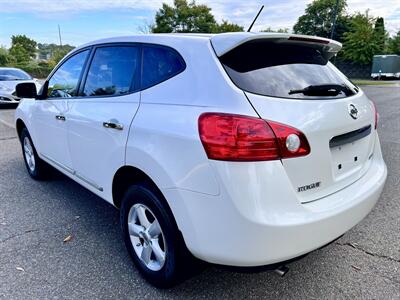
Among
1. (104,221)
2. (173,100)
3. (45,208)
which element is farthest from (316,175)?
(45,208)

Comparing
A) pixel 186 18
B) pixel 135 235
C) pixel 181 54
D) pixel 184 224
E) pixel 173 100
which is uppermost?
pixel 186 18

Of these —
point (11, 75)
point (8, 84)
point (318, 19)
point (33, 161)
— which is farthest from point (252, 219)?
point (318, 19)

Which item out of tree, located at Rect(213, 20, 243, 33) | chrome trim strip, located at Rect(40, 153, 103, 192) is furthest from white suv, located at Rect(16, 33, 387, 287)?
tree, located at Rect(213, 20, 243, 33)

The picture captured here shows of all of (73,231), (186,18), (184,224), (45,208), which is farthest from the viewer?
(186,18)

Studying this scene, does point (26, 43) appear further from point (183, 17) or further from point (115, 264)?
point (115, 264)

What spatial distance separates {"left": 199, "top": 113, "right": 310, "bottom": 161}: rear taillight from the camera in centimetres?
182

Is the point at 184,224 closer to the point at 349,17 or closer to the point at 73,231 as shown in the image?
the point at 73,231

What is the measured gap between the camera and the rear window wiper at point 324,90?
217cm

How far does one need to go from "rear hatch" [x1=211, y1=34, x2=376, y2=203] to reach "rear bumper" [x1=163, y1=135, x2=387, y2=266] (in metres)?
0.11

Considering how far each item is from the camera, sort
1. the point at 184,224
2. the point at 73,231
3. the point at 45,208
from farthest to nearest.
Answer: the point at 45,208, the point at 73,231, the point at 184,224

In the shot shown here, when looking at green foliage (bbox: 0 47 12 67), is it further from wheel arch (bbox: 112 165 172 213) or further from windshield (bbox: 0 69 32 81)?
wheel arch (bbox: 112 165 172 213)

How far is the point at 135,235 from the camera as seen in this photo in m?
2.61

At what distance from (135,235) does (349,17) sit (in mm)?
60391

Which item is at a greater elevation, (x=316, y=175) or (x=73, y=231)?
(x=316, y=175)
